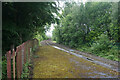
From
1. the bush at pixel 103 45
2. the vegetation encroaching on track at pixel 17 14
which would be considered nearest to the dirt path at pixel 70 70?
the vegetation encroaching on track at pixel 17 14

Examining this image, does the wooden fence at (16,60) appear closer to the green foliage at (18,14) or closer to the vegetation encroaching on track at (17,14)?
the vegetation encroaching on track at (17,14)

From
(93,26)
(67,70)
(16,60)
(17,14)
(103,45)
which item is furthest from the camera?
(93,26)

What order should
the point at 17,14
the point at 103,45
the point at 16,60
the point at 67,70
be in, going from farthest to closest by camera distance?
the point at 103,45 → the point at 67,70 → the point at 17,14 → the point at 16,60

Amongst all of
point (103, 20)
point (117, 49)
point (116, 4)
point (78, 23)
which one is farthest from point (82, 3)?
point (117, 49)

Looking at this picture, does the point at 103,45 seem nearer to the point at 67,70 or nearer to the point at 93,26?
the point at 93,26

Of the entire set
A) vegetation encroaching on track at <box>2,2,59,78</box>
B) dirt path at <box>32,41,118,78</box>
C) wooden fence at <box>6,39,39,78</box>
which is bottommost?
dirt path at <box>32,41,118,78</box>

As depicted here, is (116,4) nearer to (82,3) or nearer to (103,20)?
(103,20)

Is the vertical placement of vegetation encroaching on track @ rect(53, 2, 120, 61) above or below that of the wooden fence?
above

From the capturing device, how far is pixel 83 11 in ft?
48.5

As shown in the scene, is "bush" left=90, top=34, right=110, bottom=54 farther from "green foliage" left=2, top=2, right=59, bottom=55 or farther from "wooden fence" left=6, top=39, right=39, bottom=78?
"wooden fence" left=6, top=39, right=39, bottom=78

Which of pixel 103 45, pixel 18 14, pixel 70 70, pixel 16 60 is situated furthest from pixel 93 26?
pixel 16 60

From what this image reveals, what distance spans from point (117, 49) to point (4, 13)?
950cm

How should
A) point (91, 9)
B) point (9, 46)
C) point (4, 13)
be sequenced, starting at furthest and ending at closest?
point (91, 9)
point (9, 46)
point (4, 13)

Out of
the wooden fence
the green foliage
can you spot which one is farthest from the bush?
the wooden fence
